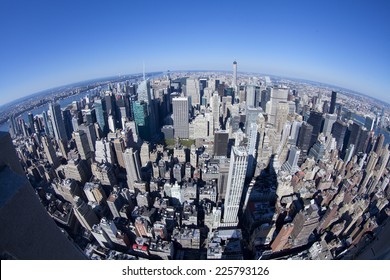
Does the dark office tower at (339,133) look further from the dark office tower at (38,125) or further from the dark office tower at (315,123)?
the dark office tower at (38,125)

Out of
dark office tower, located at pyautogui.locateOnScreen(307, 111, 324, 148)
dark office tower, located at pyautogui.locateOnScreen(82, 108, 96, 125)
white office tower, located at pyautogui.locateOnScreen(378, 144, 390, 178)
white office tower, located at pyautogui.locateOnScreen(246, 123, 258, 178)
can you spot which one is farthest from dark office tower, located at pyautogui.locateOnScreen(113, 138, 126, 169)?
white office tower, located at pyautogui.locateOnScreen(378, 144, 390, 178)

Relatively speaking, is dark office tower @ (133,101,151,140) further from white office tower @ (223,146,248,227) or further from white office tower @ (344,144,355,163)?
white office tower @ (344,144,355,163)

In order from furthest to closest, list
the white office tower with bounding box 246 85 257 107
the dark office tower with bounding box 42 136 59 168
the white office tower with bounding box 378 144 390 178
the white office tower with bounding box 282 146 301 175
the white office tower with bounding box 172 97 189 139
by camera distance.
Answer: the white office tower with bounding box 246 85 257 107 → the white office tower with bounding box 172 97 189 139 → the white office tower with bounding box 282 146 301 175 → the dark office tower with bounding box 42 136 59 168 → the white office tower with bounding box 378 144 390 178

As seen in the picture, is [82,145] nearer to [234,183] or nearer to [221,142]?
[221,142]

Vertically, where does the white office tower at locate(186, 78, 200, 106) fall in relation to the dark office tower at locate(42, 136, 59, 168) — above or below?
above

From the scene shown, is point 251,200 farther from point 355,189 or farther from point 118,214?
point 118,214

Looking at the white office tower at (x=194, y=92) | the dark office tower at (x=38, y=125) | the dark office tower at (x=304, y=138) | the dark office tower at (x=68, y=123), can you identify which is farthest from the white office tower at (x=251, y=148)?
the dark office tower at (x=38, y=125)
